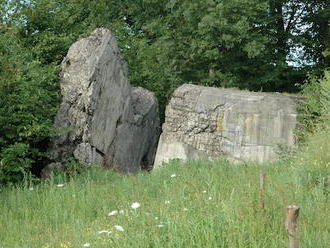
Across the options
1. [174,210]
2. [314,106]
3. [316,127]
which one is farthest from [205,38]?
[174,210]

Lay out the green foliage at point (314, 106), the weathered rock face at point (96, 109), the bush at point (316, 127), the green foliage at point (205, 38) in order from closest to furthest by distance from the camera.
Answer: the bush at point (316, 127) < the weathered rock face at point (96, 109) < the green foliage at point (314, 106) < the green foliage at point (205, 38)

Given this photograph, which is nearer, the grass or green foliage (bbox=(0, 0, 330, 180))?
the grass

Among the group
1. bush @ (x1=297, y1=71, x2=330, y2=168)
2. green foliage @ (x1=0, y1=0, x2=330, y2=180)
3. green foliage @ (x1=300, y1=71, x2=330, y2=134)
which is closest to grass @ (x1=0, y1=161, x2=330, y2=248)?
bush @ (x1=297, y1=71, x2=330, y2=168)

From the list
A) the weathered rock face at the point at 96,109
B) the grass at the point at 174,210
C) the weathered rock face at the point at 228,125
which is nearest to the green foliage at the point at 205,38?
the weathered rock face at the point at 96,109

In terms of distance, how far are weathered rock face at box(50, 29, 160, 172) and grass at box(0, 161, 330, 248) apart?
1.93 metres

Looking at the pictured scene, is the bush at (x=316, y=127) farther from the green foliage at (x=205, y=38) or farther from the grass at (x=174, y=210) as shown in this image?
the green foliage at (x=205, y=38)

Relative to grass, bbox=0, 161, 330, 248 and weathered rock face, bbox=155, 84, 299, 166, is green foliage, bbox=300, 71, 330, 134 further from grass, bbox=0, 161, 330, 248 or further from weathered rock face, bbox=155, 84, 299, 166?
grass, bbox=0, 161, 330, 248

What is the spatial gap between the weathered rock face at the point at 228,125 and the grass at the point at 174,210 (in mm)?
3103

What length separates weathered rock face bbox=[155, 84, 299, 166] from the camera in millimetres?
12523

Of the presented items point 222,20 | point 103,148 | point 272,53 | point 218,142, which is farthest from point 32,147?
point 272,53

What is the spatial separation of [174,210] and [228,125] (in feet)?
25.6

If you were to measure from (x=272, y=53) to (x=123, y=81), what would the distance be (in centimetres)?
794

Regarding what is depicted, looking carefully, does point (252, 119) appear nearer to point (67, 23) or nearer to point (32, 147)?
point (32, 147)

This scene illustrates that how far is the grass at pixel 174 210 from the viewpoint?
393 centimetres
